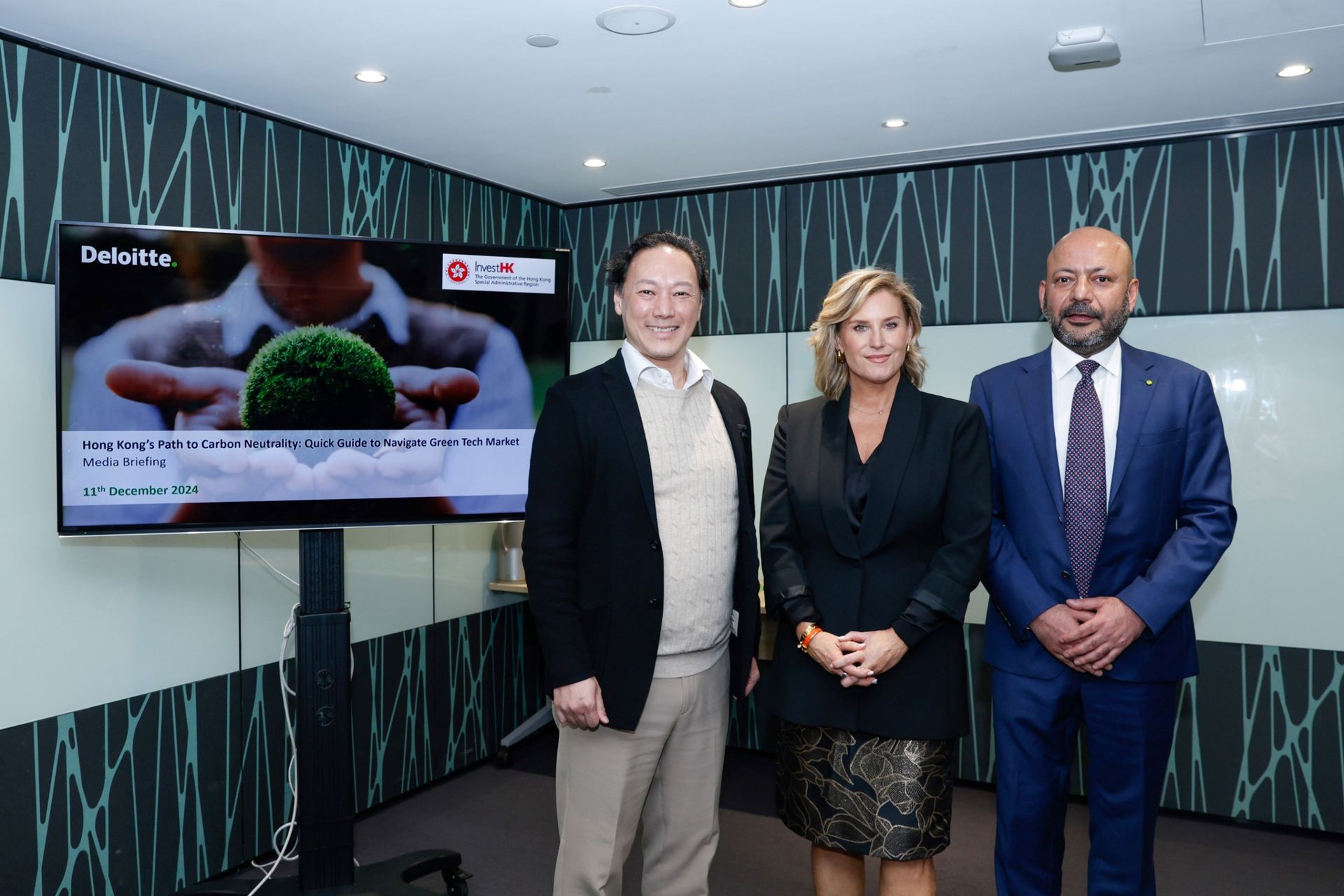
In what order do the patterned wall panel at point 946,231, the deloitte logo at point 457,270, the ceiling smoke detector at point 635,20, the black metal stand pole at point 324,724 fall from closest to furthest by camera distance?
the ceiling smoke detector at point 635,20 < the black metal stand pole at point 324,724 < the deloitte logo at point 457,270 < the patterned wall panel at point 946,231

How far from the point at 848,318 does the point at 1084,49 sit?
1.25 metres

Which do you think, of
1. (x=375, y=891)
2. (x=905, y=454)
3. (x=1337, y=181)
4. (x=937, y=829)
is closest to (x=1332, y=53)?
(x=1337, y=181)

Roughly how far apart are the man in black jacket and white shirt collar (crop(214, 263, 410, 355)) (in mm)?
802

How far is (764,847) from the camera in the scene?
3354mm

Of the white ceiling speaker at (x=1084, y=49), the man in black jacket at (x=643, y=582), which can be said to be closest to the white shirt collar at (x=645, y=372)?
the man in black jacket at (x=643, y=582)

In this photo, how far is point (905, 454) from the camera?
204 cm

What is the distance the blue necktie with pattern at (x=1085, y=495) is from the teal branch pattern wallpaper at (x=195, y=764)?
8.53 feet

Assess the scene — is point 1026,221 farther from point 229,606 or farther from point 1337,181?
point 229,606

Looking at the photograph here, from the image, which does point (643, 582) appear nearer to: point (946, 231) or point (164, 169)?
point (164, 169)

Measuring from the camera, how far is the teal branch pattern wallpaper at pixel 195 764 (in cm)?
264

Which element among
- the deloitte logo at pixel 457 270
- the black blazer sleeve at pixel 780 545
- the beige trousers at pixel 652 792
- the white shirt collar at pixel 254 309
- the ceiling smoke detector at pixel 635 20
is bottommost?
the beige trousers at pixel 652 792

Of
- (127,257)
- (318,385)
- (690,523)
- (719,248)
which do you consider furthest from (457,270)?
(719,248)

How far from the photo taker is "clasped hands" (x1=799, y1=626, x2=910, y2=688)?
1966mm

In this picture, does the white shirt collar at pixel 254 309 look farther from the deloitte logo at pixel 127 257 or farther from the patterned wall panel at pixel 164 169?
the patterned wall panel at pixel 164 169
